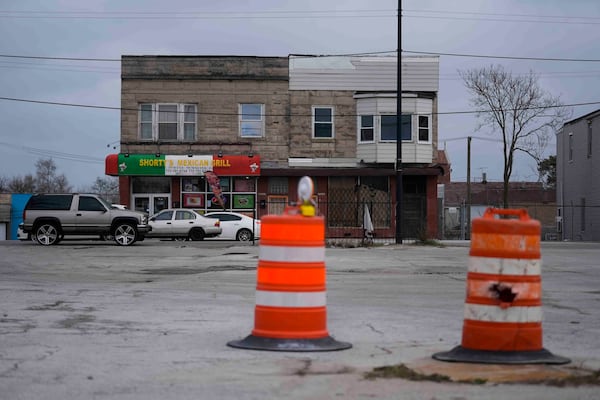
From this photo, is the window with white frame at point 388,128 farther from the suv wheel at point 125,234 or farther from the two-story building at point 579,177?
the suv wheel at point 125,234

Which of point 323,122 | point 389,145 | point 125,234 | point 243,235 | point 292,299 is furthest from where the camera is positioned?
point 323,122

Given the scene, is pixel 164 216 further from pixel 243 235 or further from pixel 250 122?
pixel 250 122

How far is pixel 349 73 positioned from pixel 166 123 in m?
9.61

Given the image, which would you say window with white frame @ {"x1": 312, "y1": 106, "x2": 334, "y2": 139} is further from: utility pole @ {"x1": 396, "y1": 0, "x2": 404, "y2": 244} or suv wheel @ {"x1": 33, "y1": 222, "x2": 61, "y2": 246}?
suv wheel @ {"x1": 33, "y1": 222, "x2": 61, "y2": 246}

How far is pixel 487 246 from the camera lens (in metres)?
7.01

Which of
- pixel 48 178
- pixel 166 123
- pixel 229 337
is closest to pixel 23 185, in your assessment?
pixel 48 178

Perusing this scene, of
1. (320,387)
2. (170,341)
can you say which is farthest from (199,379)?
(170,341)

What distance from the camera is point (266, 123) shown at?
41.1 m

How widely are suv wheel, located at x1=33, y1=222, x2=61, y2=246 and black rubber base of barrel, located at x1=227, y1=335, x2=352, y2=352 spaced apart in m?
21.8

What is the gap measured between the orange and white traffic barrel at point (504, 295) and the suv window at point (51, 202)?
23210 mm

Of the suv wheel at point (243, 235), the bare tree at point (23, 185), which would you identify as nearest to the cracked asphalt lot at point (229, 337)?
the suv wheel at point (243, 235)

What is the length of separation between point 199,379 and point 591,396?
117 inches

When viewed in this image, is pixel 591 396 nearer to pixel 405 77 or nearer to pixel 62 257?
pixel 62 257

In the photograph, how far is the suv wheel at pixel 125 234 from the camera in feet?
93.0
